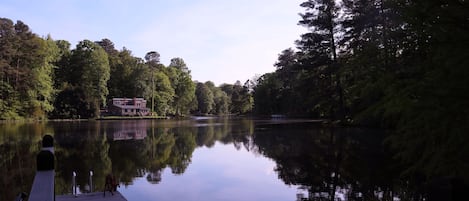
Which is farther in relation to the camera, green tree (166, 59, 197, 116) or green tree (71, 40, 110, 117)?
green tree (166, 59, 197, 116)

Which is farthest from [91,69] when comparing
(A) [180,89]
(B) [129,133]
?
(B) [129,133]

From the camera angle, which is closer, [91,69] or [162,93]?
[91,69]

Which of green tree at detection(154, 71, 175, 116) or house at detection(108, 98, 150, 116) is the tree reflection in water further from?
green tree at detection(154, 71, 175, 116)

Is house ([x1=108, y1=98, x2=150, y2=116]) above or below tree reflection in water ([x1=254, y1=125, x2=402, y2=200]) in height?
above

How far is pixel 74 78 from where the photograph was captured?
7856 cm

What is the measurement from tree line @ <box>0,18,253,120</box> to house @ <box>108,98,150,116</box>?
2.16 m

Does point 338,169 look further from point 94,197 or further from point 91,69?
point 91,69

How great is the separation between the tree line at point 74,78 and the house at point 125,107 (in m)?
2.16

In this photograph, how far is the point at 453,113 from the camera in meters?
4.19

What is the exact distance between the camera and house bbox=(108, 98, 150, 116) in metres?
85.1

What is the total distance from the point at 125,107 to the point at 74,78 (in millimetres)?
12114

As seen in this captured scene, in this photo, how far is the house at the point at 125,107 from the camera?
8506cm

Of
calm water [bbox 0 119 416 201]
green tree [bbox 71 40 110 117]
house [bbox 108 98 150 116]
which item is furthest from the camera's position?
house [bbox 108 98 150 116]

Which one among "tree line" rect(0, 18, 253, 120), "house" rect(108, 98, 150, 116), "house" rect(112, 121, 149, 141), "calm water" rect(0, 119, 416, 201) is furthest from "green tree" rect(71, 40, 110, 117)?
"calm water" rect(0, 119, 416, 201)
